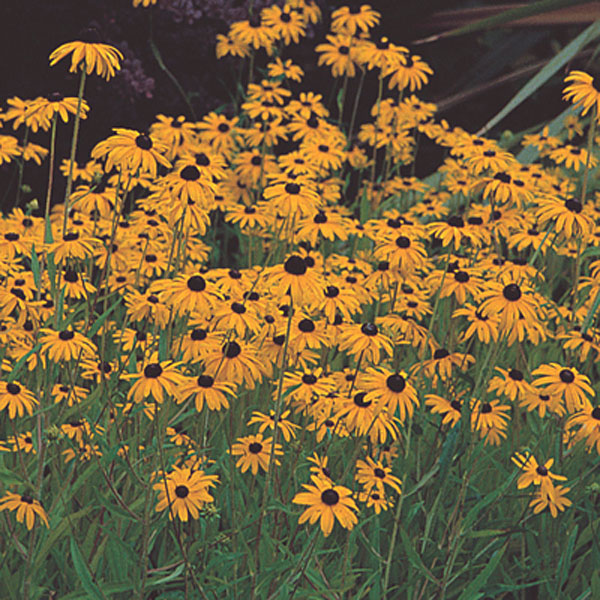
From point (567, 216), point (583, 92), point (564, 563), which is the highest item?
point (583, 92)

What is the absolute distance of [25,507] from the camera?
188 cm

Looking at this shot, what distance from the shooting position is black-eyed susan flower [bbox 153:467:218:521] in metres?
1.85

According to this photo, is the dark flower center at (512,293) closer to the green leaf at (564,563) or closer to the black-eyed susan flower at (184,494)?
the green leaf at (564,563)

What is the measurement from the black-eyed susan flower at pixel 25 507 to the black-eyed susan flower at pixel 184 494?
0.79 ft

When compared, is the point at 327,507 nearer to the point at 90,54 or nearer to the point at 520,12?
the point at 90,54

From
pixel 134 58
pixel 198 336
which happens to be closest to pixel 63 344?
pixel 198 336

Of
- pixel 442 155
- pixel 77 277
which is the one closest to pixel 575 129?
pixel 442 155

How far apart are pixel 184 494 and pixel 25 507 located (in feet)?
1.08

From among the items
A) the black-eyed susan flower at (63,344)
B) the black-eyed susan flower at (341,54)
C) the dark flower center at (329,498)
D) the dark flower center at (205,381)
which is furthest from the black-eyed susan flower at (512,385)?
the black-eyed susan flower at (341,54)

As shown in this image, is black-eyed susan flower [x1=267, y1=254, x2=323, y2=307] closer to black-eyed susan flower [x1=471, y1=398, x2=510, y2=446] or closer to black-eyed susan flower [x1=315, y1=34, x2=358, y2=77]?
black-eyed susan flower [x1=471, y1=398, x2=510, y2=446]

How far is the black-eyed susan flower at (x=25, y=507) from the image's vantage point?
185 cm

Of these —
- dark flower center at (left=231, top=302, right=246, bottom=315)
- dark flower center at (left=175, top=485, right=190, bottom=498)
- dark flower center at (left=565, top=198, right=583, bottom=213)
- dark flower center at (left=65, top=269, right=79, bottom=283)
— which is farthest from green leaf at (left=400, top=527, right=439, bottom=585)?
dark flower center at (left=65, top=269, right=79, bottom=283)

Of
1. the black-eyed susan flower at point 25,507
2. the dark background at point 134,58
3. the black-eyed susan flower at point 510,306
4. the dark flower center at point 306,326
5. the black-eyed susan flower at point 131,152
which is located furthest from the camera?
the dark background at point 134,58

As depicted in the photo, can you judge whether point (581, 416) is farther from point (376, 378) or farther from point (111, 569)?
point (111, 569)
